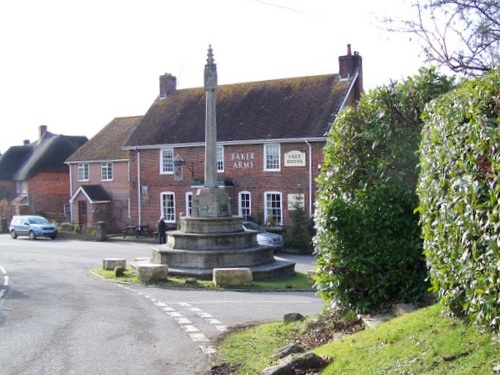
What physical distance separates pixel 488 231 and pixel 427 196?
59.8 inches

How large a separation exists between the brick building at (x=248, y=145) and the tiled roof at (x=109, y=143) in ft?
16.4

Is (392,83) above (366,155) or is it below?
above

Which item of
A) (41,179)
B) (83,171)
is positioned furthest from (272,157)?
(41,179)

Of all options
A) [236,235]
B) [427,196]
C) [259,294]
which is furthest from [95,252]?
[427,196]

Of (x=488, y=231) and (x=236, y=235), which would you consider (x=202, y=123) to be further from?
(x=488, y=231)

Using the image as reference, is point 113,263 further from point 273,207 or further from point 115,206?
point 115,206

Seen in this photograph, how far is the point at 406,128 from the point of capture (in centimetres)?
917

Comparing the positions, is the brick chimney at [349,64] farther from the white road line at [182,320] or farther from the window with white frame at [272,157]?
the white road line at [182,320]

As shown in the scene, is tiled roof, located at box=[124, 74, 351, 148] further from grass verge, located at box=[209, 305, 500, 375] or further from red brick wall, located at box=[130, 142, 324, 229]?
grass verge, located at box=[209, 305, 500, 375]

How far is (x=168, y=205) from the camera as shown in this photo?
135 ft

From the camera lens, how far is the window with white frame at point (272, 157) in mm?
35750

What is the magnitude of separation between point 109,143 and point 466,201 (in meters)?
45.6

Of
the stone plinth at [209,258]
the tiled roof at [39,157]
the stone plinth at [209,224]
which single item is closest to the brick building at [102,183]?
the tiled roof at [39,157]

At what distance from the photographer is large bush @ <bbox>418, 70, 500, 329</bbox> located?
542cm
